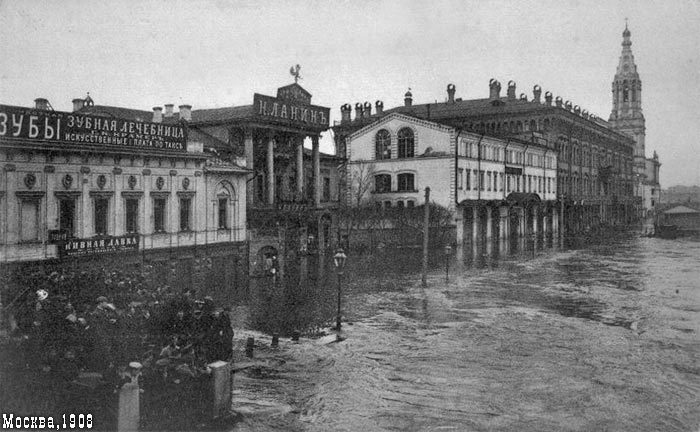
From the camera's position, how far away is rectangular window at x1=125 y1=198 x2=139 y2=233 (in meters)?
27.5

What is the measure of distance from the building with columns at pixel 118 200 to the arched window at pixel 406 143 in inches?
1027

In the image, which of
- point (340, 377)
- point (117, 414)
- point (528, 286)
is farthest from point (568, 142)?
point (117, 414)

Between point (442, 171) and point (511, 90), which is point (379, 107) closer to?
point (511, 90)

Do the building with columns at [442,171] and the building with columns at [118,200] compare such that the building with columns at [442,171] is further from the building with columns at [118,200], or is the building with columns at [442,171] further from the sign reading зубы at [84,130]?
the sign reading зубы at [84,130]

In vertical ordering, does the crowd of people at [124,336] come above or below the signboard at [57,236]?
below

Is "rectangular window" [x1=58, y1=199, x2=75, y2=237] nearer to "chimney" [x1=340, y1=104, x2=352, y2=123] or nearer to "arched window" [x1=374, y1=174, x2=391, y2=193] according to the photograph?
"arched window" [x1=374, y1=174, x2=391, y2=193]

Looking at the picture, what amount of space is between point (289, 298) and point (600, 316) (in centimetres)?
1213

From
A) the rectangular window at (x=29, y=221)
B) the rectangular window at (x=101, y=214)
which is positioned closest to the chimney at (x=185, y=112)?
the rectangular window at (x=101, y=214)

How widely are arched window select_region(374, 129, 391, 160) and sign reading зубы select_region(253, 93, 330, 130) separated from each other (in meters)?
15.4

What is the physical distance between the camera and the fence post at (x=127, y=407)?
10258mm

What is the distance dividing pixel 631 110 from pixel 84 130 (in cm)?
11237

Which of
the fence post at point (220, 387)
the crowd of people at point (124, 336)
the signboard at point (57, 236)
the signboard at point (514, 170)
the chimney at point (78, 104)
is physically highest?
the chimney at point (78, 104)

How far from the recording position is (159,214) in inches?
1142

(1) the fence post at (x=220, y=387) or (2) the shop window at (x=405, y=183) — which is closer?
(1) the fence post at (x=220, y=387)
